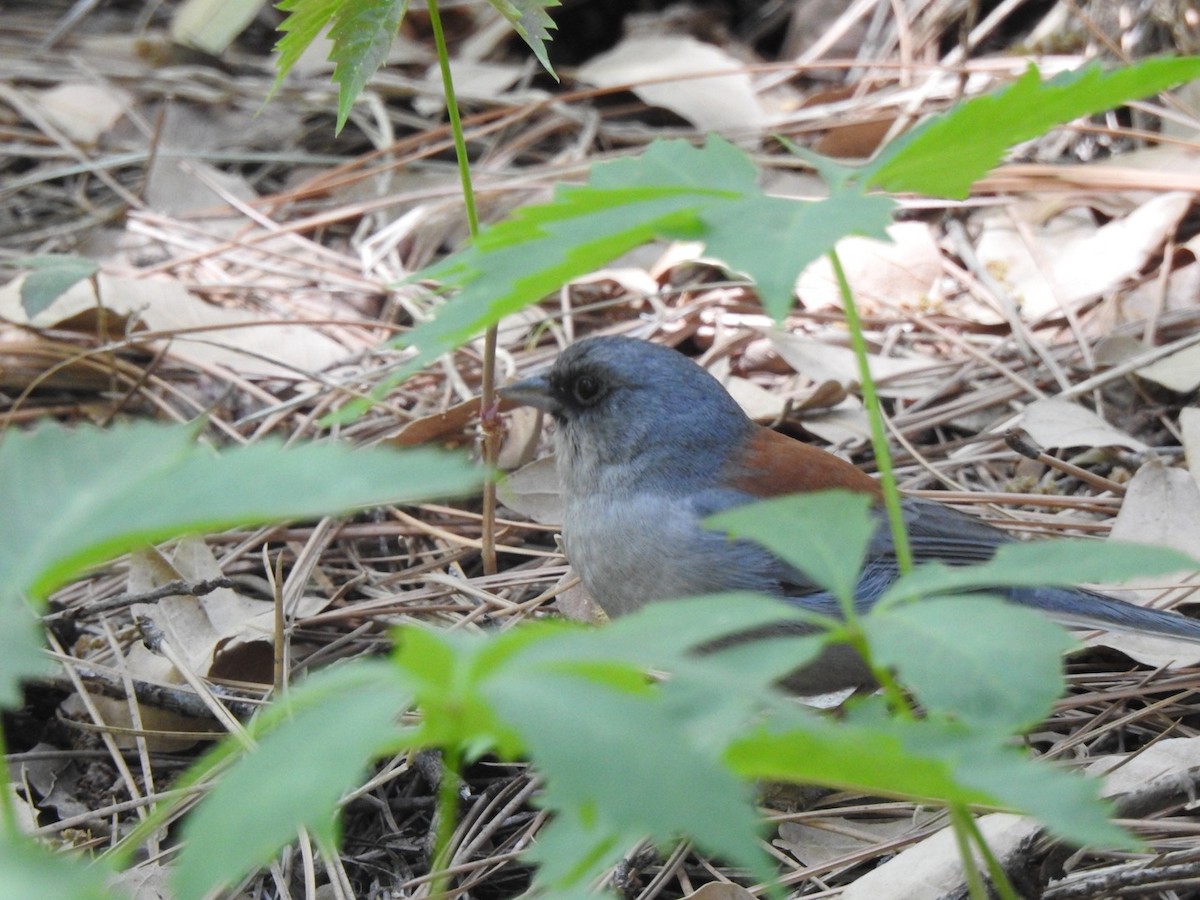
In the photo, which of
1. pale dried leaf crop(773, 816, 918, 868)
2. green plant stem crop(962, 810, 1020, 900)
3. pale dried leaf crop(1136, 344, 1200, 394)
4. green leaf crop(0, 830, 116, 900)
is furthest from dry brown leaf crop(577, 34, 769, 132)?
green leaf crop(0, 830, 116, 900)

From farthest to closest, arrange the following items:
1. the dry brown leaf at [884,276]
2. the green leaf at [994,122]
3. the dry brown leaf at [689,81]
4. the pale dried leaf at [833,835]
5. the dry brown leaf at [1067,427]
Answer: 1. the dry brown leaf at [689,81]
2. the dry brown leaf at [884,276]
3. the dry brown leaf at [1067,427]
4. the pale dried leaf at [833,835]
5. the green leaf at [994,122]

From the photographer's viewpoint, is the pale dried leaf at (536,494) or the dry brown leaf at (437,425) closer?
the dry brown leaf at (437,425)

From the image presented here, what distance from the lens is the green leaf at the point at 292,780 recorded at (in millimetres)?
1006

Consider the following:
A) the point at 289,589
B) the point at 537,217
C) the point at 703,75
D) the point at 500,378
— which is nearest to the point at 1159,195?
the point at 703,75

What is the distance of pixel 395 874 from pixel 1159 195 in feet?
12.6

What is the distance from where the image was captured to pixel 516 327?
459 centimetres

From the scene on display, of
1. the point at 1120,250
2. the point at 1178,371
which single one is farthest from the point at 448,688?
the point at 1120,250

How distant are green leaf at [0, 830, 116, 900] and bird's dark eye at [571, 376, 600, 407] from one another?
2.59 metres

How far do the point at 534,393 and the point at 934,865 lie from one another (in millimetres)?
1801

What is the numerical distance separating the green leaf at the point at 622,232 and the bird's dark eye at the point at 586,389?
196cm

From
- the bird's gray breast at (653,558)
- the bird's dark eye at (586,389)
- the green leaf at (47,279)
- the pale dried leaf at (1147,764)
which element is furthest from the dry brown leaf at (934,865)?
the green leaf at (47,279)

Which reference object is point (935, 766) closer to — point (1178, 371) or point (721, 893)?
point (721, 893)

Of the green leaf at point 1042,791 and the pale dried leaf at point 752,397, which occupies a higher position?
the green leaf at point 1042,791

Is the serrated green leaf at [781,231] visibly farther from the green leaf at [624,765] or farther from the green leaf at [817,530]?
the green leaf at [624,765]
